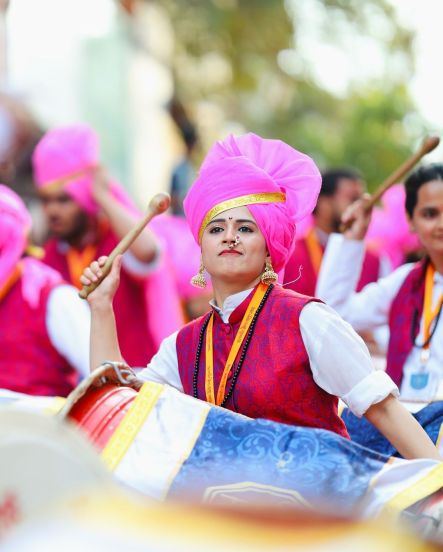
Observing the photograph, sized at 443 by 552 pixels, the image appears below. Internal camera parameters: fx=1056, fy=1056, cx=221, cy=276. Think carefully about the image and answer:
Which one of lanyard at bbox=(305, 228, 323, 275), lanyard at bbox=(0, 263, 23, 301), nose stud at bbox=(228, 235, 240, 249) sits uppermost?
lanyard at bbox=(305, 228, 323, 275)

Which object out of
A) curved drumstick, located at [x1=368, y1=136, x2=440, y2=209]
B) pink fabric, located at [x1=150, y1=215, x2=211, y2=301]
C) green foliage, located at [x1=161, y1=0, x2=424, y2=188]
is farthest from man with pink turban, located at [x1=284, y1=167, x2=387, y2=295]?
green foliage, located at [x1=161, y1=0, x2=424, y2=188]

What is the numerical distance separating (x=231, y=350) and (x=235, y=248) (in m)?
0.29

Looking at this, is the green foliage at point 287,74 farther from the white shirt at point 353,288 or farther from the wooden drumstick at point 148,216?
the wooden drumstick at point 148,216

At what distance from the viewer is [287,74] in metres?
22.1

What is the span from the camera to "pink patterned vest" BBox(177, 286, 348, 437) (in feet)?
9.02

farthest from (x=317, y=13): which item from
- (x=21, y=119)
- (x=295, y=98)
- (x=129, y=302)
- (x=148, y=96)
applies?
(x=129, y=302)

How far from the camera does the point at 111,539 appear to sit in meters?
1.22

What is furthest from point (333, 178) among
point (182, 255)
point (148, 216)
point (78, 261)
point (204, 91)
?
point (204, 91)

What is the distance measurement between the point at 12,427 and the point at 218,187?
1648mm

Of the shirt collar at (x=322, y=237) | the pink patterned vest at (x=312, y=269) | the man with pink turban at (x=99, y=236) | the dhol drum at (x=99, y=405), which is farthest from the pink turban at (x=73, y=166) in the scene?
the dhol drum at (x=99, y=405)

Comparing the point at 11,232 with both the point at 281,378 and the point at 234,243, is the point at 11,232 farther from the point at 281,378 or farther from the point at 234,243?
the point at 281,378

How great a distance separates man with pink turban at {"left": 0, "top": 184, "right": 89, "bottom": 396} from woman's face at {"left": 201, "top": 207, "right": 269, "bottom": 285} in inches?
47.0

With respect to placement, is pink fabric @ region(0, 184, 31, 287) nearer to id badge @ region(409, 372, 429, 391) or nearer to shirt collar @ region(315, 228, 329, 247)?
id badge @ region(409, 372, 429, 391)

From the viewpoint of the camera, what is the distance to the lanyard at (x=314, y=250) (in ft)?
20.6
